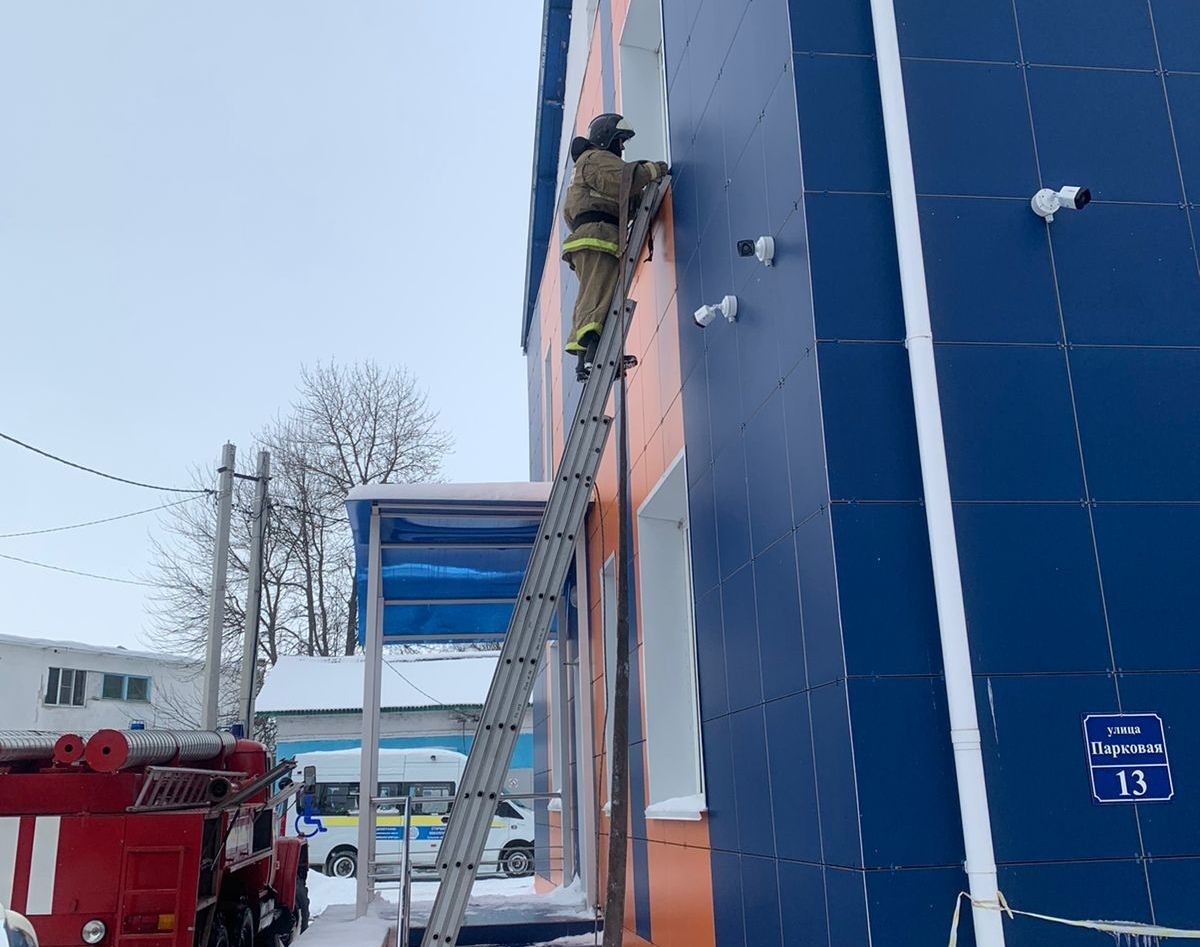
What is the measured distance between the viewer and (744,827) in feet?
13.5

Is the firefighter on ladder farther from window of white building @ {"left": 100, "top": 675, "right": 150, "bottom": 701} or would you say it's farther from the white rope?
window of white building @ {"left": 100, "top": 675, "right": 150, "bottom": 701}

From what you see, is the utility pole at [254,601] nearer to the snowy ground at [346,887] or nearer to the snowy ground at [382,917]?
the snowy ground at [346,887]

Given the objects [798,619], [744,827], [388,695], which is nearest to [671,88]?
[798,619]

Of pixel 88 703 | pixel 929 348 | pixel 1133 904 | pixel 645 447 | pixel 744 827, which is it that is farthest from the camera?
pixel 88 703

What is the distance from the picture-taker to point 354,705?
26.4 m

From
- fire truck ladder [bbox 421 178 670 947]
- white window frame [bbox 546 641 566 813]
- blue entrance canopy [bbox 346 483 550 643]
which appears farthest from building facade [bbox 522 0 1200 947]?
white window frame [bbox 546 641 566 813]

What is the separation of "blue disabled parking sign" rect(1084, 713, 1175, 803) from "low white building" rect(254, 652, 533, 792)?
23889 mm

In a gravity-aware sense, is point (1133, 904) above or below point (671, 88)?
below

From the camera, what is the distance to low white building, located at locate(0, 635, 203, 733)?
27375 mm

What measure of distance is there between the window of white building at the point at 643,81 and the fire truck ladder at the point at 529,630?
57.3 inches

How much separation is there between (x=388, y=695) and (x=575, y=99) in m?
20.4

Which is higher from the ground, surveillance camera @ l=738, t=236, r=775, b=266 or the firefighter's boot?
the firefighter's boot

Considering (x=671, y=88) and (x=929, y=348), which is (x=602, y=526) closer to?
(x=671, y=88)

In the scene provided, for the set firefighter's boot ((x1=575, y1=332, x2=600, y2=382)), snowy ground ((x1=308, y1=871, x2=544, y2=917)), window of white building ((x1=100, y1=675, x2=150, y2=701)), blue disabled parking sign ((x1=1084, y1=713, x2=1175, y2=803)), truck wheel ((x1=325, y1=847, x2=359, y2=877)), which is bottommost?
snowy ground ((x1=308, y1=871, x2=544, y2=917))
